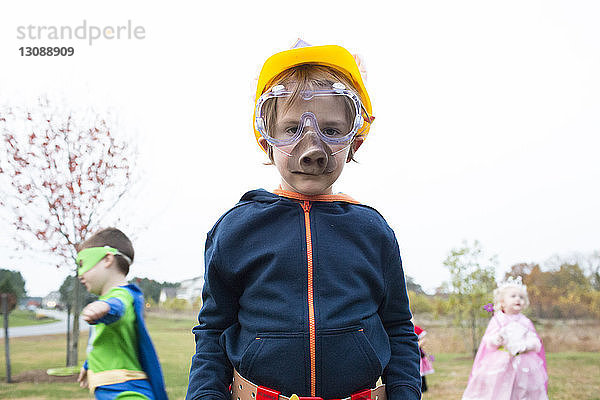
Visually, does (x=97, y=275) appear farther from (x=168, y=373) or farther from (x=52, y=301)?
(x=52, y=301)

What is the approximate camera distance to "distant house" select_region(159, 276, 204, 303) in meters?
8.45

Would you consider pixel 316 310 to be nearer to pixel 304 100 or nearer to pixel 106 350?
pixel 304 100

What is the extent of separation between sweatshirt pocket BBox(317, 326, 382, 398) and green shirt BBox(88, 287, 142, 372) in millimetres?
2376

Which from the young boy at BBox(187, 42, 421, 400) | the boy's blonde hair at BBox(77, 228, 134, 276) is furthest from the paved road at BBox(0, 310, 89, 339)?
the young boy at BBox(187, 42, 421, 400)

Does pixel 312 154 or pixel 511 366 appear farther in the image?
pixel 511 366

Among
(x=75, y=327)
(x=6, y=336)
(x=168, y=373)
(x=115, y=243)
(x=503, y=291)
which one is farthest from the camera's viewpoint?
(x=75, y=327)

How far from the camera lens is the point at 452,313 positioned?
12.2 metres

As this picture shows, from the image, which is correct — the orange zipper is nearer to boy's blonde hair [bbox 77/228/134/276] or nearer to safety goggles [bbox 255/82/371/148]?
safety goggles [bbox 255/82/371/148]

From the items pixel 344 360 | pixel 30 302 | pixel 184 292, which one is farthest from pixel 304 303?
pixel 30 302

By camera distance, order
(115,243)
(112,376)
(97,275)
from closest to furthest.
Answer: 1. (112,376)
2. (97,275)
3. (115,243)

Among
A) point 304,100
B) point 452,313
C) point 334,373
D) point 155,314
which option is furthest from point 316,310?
point 452,313

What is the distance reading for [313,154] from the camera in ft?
4.80

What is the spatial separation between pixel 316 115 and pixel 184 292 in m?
7.57

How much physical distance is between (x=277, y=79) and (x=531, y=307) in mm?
11804
